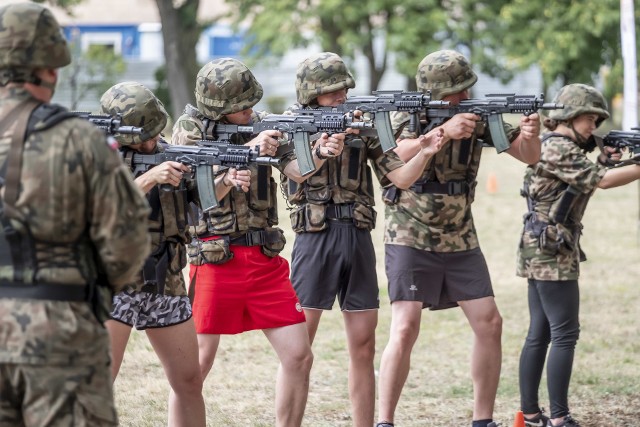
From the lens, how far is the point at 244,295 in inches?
257

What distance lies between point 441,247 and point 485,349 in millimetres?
686

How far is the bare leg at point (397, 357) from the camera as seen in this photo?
23.9 ft

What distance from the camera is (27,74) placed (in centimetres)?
429

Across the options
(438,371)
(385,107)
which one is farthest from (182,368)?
(438,371)

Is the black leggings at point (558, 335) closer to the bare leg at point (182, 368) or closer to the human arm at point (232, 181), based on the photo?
the human arm at point (232, 181)

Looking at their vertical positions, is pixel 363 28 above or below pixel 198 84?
above

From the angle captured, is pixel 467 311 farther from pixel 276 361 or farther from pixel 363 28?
pixel 363 28

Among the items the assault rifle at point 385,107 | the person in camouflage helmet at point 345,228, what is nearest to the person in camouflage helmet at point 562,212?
the assault rifle at point 385,107

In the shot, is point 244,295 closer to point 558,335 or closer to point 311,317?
point 311,317

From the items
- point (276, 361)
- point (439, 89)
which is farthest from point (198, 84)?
point (276, 361)

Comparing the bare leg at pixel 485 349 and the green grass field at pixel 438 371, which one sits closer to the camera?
the bare leg at pixel 485 349

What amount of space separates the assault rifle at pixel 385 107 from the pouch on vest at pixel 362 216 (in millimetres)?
360

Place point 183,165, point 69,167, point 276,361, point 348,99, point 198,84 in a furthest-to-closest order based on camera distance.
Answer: point 276,361
point 348,99
point 198,84
point 183,165
point 69,167

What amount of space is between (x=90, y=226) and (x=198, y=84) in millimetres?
2447
